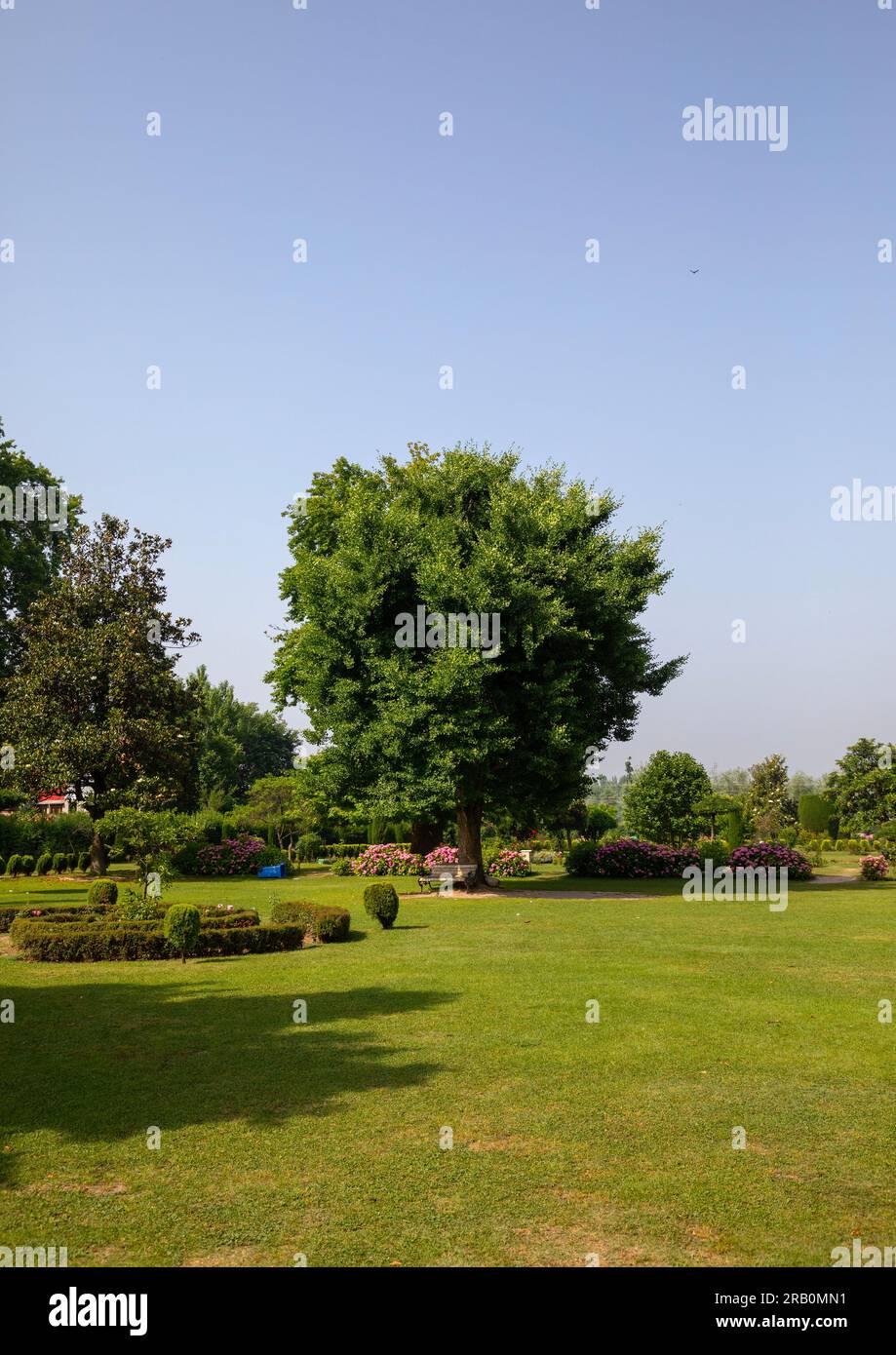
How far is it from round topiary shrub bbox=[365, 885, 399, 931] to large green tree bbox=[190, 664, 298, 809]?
6862cm

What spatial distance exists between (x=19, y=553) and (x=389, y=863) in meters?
26.5

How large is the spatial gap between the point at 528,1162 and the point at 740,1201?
1.72 metres

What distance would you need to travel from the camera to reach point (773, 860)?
39281 mm

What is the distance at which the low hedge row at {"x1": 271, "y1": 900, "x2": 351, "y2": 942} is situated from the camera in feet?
70.5

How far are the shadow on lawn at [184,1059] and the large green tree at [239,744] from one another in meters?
76.4

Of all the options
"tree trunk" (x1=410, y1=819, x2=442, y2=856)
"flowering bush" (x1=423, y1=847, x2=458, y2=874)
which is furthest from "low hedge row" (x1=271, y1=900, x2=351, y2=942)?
"tree trunk" (x1=410, y1=819, x2=442, y2=856)

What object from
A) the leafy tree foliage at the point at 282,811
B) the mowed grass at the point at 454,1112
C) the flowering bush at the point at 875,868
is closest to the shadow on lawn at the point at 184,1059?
the mowed grass at the point at 454,1112

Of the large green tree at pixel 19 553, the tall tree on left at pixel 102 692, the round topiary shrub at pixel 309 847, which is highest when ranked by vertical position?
the large green tree at pixel 19 553

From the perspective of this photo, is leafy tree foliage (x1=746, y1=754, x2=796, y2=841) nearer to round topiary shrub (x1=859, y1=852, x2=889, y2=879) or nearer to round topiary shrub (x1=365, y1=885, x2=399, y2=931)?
round topiary shrub (x1=859, y1=852, x2=889, y2=879)

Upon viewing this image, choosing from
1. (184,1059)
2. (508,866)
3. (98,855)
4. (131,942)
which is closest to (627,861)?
(508,866)

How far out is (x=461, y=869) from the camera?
3491cm

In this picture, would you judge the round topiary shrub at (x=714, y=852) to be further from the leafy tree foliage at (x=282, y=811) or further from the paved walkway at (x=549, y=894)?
the leafy tree foliage at (x=282, y=811)

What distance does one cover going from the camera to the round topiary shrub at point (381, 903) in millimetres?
23141
